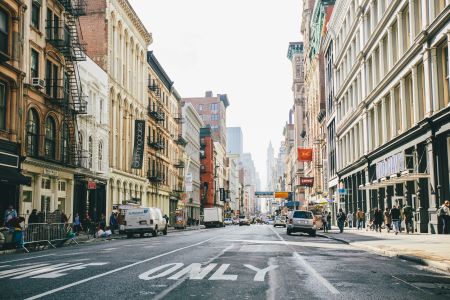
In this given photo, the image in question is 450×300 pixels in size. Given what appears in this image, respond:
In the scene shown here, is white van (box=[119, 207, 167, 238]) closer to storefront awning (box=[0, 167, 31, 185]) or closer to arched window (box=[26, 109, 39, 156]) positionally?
arched window (box=[26, 109, 39, 156])

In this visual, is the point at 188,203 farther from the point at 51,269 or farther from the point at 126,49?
the point at 51,269

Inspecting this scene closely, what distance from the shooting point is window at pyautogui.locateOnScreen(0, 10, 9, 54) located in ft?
95.8

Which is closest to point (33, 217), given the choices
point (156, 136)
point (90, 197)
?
point (90, 197)

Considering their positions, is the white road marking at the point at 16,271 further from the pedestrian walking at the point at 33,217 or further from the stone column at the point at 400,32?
the stone column at the point at 400,32

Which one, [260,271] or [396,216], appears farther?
[396,216]

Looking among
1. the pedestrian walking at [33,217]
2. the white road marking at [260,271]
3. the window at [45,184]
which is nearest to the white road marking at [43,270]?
the white road marking at [260,271]

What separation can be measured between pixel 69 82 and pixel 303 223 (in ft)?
64.0

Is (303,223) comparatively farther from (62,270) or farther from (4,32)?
(62,270)

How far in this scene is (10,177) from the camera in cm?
2773

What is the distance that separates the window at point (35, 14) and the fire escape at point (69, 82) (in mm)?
1305

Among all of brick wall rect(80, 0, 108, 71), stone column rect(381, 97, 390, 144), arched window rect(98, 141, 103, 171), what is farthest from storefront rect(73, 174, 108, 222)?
stone column rect(381, 97, 390, 144)

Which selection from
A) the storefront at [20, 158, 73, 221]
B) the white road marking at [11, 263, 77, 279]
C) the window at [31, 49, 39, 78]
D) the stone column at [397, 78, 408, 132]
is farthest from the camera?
the window at [31, 49, 39, 78]

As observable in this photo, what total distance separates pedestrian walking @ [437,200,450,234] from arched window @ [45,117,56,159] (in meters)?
23.7

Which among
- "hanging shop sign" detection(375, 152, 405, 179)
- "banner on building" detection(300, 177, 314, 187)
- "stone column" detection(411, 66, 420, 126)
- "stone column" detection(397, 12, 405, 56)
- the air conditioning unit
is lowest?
"hanging shop sign" detection(375, 152, 405, 179)
